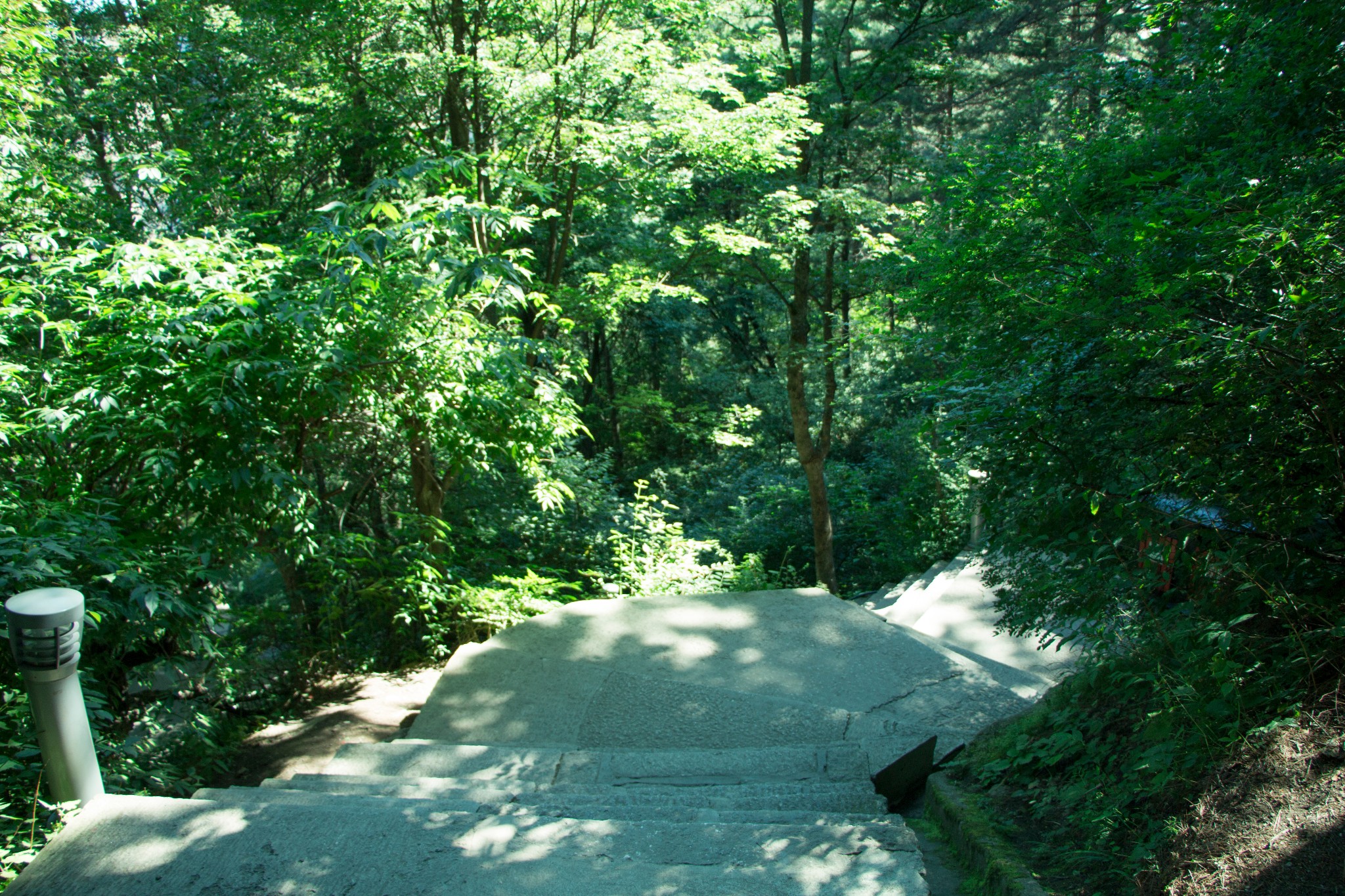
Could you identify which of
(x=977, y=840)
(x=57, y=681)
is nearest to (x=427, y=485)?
(x=57, y=681)

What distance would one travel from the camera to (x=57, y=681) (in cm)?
260

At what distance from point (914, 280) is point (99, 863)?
920 centimetres

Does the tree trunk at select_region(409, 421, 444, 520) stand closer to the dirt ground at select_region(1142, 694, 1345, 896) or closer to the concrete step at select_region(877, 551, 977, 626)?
the concrete step at select_region(877, 551, 977, 626)

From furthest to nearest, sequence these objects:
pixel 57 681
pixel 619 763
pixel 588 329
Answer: pixel 588 329, pixel 619 763, pixel 57 681

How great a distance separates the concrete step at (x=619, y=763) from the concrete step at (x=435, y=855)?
100 cm

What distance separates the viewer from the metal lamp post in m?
2.51

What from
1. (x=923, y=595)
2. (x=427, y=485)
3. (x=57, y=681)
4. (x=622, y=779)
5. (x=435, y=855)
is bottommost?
(x=923, y=595)

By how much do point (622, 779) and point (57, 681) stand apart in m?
2.19

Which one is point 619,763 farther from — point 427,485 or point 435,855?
point 427,485

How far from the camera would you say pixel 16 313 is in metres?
4.30

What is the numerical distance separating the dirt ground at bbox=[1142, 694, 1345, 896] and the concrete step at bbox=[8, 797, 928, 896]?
70 cm

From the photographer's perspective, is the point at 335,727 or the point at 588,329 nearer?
the point at 335,727

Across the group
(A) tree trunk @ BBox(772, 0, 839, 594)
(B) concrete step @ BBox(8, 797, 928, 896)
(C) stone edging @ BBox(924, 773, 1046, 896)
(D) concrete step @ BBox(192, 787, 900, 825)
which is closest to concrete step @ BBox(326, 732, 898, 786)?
(C) stone edging @ BBox(924, 773, 1046, 896)

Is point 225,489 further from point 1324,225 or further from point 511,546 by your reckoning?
point 511,546
